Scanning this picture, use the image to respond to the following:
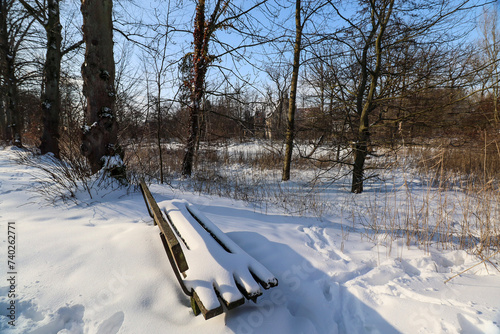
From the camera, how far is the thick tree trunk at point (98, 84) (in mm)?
3643

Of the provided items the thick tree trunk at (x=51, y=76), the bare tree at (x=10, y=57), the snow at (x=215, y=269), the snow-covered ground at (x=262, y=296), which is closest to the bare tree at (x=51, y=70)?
the thick tree trunk at (x=51, y=76)

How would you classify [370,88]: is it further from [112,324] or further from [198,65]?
[112,324]

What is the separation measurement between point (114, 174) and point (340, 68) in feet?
18.7

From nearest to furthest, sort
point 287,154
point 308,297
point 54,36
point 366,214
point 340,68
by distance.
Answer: point 308,297 → point 366,214 → point 340,68 → point 287,154 → point 54,36

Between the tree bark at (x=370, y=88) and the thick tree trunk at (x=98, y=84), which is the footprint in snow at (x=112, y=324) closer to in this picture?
the thick tree trunk at (x=98, y=84)

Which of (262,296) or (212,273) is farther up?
(212,273)

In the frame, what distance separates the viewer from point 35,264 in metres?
1.75

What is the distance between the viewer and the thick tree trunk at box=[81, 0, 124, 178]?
364cm

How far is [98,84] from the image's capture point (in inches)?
147

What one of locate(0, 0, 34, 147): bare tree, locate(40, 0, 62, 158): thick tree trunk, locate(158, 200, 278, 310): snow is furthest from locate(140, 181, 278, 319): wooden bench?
locate(0, 0, 34, 147): bare tree

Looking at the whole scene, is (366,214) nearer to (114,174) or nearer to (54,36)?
(114,174)

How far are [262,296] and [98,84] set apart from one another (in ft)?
13.8

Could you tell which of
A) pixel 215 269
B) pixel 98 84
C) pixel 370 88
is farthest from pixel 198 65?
pixel 215 269

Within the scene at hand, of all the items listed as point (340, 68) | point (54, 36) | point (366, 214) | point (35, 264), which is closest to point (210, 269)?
point (35, 264)
